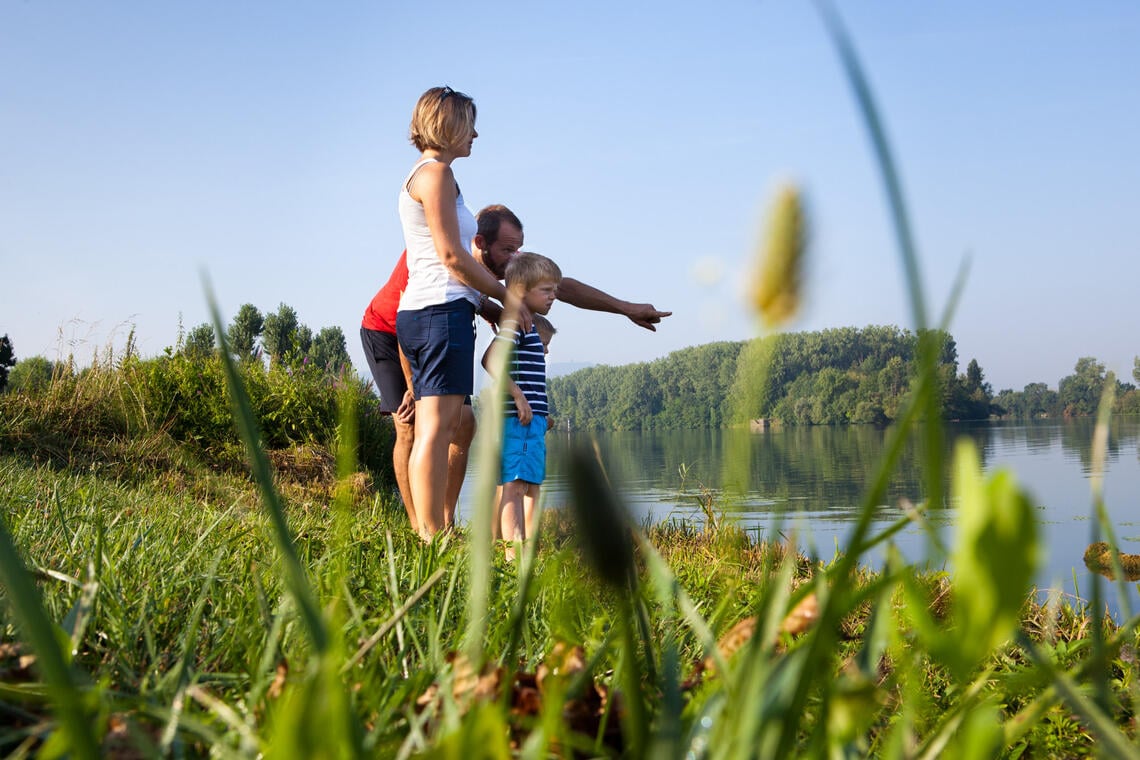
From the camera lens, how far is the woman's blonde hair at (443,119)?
142 inches

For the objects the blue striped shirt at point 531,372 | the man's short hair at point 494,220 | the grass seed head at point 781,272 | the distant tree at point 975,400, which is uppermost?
the distant tree at point 975,400

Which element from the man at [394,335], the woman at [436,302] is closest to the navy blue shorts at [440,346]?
the woman at [436,302]

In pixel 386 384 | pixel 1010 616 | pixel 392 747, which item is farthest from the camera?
pixel 386 384

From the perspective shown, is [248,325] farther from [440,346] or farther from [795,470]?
[440,346]

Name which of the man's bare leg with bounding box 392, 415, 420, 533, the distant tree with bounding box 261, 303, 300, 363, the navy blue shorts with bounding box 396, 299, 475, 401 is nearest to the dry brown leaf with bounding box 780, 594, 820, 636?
the navy blue shorts with bounding box 396, 299, 475, 401

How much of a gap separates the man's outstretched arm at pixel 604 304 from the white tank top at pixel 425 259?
0.65 meters

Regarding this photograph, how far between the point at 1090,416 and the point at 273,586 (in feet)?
330

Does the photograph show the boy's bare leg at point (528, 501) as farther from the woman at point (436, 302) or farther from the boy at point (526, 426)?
the woman at point (436, 302)

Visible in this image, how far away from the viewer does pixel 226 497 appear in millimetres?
5637

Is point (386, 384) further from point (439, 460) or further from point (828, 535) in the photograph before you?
point (828, 535)

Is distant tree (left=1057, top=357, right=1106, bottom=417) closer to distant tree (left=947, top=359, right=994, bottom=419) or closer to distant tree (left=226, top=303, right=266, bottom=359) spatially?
distant tree (left=947, top=359, right=994, bottom=419)

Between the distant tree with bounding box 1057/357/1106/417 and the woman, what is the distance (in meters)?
73.4

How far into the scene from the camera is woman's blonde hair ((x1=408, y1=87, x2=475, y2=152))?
3600 mm

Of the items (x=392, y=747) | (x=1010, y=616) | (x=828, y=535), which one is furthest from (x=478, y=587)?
(x=828, y=535)
